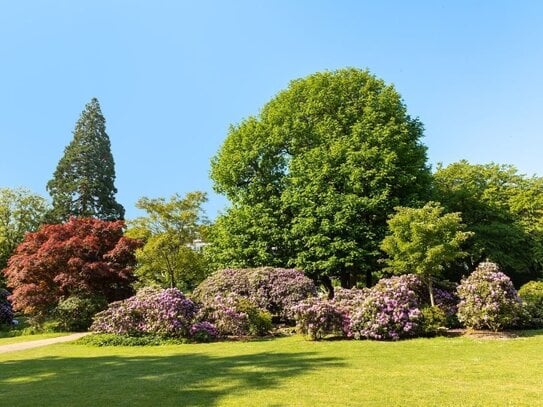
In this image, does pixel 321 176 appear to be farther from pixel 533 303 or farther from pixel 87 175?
pixel 87 175

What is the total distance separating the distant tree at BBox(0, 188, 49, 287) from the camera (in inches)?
1408

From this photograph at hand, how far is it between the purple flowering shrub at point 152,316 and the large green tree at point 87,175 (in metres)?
30.1

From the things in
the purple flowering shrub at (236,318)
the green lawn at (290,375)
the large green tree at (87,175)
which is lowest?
the green lawn at (290,375)

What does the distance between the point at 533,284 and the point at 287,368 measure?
1340 cm

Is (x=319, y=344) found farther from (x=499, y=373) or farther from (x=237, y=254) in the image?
(x=237, y=254)

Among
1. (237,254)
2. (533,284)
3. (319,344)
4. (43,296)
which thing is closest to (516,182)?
(533,284)

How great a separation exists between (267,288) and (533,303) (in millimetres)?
9576

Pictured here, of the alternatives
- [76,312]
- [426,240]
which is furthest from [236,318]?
[76,312]

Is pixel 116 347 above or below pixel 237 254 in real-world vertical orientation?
below

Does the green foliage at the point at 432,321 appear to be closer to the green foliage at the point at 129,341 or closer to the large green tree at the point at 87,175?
the green foliage at the point at 129,341

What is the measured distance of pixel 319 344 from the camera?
12758 mm

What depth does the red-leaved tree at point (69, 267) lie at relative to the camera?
68.1ft

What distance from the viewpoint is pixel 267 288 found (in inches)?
708

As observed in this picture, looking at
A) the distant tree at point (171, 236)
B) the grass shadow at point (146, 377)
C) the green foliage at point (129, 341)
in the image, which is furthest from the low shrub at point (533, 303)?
the distant tree at point (171, 236)
